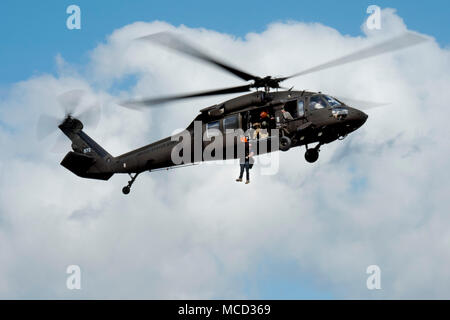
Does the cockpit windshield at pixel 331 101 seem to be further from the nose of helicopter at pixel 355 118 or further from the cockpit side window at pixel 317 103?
the nose of helicopter at pixel 355 118

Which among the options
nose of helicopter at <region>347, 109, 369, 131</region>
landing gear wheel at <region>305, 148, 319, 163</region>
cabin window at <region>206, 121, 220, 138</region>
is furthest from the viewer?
cabin window at <region>206, 121, 220, 138</region>

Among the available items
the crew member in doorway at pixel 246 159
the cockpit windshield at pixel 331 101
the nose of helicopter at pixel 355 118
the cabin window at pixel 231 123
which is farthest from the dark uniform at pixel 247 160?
the nose of helicopter at pixel 355 118

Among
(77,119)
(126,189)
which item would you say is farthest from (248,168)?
(77,119)

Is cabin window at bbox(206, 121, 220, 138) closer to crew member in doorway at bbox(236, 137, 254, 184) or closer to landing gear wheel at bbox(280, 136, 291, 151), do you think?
crew member in doorway at bbox(236, 137, 254, 184)

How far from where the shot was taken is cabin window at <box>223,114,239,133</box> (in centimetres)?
3750

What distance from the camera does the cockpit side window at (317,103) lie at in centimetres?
3659

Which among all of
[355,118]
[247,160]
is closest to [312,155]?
[355,118]

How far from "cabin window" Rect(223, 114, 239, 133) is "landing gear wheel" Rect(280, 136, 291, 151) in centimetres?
261

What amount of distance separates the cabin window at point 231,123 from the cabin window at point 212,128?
17.3 inches

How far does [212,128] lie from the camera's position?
126 ft

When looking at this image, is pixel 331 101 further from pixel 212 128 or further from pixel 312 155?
pixel 212 128

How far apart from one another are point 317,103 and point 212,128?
19.0 ft

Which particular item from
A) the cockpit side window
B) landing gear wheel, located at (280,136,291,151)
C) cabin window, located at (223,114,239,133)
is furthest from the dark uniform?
the cockpit side window

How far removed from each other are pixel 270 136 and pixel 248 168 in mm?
2058
